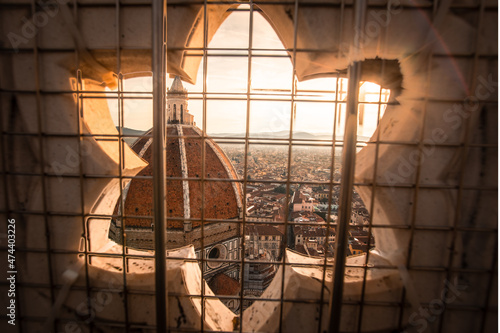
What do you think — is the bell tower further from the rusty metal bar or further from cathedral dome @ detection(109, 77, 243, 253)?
the rusty metal bar

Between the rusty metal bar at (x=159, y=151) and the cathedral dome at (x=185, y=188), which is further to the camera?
the cathedral dome at (x=185, y=188)

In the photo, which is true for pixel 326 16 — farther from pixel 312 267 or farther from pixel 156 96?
pixel 312 267

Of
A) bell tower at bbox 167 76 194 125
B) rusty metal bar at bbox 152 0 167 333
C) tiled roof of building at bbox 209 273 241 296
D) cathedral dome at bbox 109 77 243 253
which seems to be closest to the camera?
rusty metal bar at bbox 152 0 167 333

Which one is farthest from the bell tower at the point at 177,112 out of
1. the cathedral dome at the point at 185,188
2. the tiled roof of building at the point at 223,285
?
the tiled roof of building at the point at 223,285

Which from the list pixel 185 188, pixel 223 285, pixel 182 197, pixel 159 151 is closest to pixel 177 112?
pixel 185 188

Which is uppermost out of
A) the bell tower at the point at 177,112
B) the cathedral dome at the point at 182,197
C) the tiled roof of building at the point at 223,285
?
the bell tower at the point at 177,112

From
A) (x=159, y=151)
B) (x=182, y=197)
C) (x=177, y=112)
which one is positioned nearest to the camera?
(x=159, y=151)

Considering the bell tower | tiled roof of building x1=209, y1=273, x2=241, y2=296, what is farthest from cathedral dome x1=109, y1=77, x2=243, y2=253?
tiled roof of building x1=209, y1=273, x2=241, y2=296

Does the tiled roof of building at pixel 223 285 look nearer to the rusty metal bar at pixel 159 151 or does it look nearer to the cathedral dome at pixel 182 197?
the cathedral dome at pixel 182 197

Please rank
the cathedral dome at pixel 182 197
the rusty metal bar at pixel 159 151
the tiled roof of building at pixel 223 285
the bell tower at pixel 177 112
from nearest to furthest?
the rusty metal bar at pixel 159 151
the tiled roof of building at pixel 223 285
the cathedral dome at pixel 182 197
the bell tower at pixel 177 112

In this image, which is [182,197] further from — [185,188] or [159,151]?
[159,151]

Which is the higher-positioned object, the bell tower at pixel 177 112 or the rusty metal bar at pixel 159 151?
the bell tower at pixel 177 112
